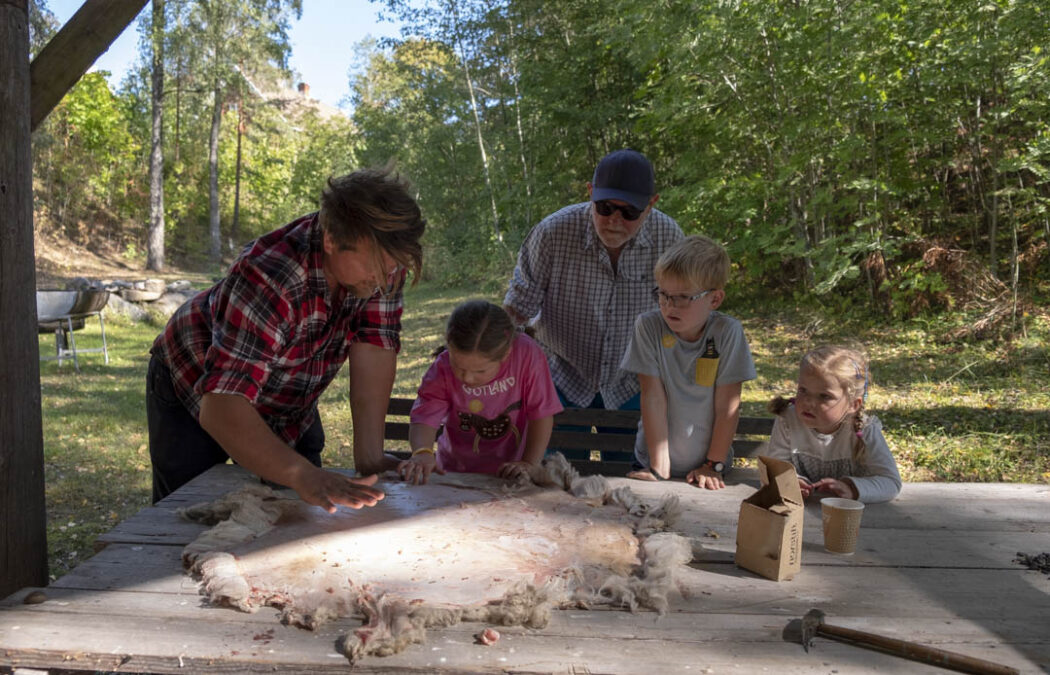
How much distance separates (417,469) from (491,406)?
393 mm

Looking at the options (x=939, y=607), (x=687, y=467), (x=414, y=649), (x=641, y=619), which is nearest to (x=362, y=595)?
(x=414, y=649)

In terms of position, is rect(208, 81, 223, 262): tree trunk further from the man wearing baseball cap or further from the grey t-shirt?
the grey t-shirt

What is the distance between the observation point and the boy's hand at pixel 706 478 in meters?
2.25

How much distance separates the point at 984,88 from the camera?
6.46m

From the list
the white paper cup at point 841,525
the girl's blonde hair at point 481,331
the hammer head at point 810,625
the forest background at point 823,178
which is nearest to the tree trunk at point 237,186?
the forest background at point 823,178

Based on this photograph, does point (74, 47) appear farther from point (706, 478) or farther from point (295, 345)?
point (706, 478)

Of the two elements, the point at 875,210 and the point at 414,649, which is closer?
the point at 414,649

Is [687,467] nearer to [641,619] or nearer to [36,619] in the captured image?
[641,619]

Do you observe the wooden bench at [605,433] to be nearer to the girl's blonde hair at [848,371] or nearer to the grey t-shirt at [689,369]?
the grey t-shirt at [689,369]

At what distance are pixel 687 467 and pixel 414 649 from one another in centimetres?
136

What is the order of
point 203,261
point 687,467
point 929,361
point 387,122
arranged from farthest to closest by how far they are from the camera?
point 203,261 → point 387,122 → point 929,361 → point 687,467

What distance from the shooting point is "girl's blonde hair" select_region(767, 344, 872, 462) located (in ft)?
6.93

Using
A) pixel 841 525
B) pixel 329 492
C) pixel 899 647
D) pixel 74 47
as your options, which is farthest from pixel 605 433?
pixel 74 47

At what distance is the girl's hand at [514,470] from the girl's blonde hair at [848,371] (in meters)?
0.84
